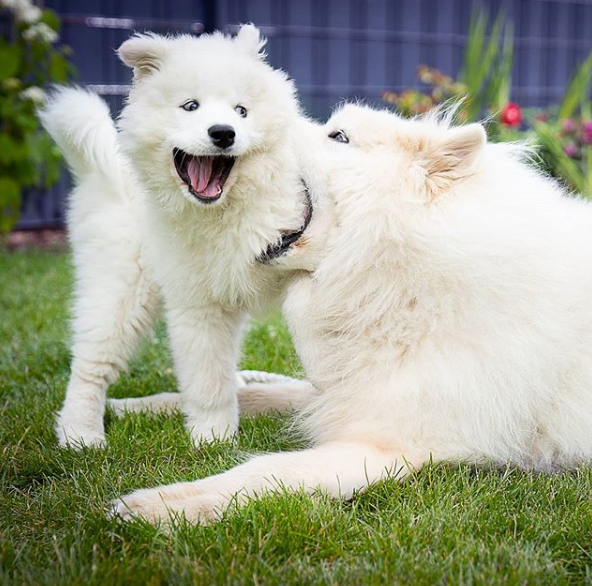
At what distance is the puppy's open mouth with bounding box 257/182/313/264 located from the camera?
7.62 feet

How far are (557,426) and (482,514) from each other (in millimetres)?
404

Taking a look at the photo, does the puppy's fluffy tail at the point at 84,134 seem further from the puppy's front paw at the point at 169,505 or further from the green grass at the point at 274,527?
the puppy's front paw at the point at 169,505

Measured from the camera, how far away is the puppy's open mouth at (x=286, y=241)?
7.62 feet

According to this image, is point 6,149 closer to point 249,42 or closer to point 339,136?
point 249,42

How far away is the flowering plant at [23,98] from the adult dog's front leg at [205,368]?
3970mm

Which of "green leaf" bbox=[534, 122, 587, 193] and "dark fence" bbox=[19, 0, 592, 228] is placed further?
"dark fence" bbox=[19, 0, 592, 228]

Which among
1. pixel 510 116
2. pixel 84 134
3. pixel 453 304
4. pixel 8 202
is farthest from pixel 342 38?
pixel 453 304

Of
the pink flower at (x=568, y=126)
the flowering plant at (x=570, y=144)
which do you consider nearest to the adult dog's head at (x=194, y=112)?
the flowering plant at (x=570, y=144)

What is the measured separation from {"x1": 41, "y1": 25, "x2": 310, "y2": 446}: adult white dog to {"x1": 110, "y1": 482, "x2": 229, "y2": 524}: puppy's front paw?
580 mm

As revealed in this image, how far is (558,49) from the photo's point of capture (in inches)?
391

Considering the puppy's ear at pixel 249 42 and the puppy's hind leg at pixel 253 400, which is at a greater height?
the puppy's ear at pixel 249 42

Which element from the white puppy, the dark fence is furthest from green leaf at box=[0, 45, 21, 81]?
the white puppy

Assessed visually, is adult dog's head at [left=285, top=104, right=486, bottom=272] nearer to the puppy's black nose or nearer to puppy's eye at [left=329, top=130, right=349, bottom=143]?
puppy's eye at [left=329, top=130, right=349, bottom=143]

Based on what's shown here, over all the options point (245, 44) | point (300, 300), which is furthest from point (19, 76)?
point (300, 300)
